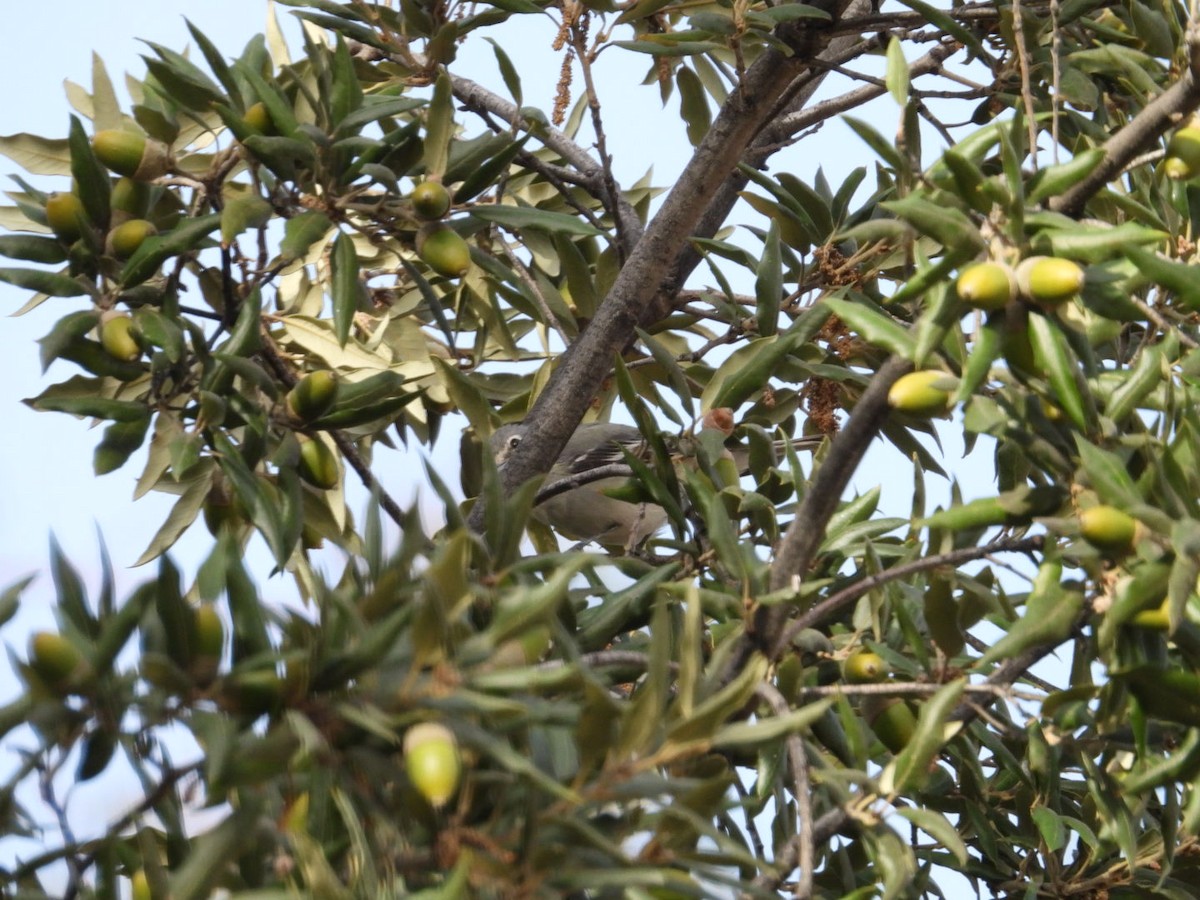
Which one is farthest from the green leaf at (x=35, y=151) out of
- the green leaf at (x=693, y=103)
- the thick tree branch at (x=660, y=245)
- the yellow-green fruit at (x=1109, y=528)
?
the yellow-green fruit at (x=1109, y=528)

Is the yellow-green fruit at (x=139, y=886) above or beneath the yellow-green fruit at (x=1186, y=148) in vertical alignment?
beneath

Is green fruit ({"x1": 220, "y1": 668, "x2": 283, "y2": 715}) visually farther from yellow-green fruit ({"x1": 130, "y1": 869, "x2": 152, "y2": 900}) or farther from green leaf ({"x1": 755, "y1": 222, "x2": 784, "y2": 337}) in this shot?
green leaf ({"x1": 755, "y1": 222, "x2": 784, "y2": 337})

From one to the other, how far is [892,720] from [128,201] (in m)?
1.46

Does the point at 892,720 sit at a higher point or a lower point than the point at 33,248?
lower

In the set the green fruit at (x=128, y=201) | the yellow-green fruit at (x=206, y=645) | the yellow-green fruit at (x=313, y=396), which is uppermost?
the green fruit at (x=128, y=201)

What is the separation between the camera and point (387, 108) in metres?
2.25

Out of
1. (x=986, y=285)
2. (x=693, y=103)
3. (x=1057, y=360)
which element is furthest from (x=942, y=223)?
(x=693, y=103)

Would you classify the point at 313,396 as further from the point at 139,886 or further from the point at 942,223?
the point at 942,223

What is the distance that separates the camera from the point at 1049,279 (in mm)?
1461

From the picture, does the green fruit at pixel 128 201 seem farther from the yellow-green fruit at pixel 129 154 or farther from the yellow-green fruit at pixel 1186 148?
the yellow-green fruit at pixel 1186 148

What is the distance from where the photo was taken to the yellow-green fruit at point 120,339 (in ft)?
6.88

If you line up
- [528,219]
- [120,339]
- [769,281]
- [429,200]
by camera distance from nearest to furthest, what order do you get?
[120,339], [429,200], [528,219], [769,281]

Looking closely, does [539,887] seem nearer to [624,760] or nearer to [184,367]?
[624,760]

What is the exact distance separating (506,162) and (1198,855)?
1.65m
